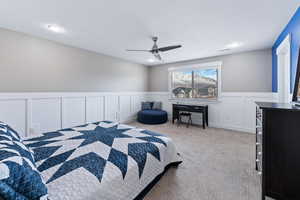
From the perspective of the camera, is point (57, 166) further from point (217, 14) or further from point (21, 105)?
point (217, 14)

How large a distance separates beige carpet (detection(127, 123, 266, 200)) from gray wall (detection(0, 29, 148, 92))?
10.1 ft

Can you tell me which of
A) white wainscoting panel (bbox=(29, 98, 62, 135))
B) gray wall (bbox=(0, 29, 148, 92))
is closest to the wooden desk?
gray wall (bbox=(0, 29, 148, 92))

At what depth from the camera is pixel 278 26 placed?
2.50 meters

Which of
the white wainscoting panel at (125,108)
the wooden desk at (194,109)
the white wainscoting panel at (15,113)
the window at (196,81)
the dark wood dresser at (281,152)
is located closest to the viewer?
the dark wood dresser at (281,152)

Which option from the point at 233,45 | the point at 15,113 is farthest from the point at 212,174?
the point at 15,113

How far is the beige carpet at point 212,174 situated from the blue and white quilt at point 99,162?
0.24 meters

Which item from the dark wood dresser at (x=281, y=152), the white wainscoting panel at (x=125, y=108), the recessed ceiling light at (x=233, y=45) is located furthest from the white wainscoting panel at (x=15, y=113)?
the recessed ceiling light at (x=233, y=45)

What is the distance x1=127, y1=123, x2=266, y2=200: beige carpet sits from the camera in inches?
62.6

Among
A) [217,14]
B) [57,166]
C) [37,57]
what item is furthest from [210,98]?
[37,57]

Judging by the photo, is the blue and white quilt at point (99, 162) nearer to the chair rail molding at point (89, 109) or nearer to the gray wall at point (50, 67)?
the chair rail molding at point (89, 109)

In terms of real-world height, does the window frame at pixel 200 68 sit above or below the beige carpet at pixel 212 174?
above

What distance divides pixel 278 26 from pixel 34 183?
3.98 meters

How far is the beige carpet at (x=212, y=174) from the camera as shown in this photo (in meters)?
1.59

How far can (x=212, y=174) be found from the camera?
1.98m
